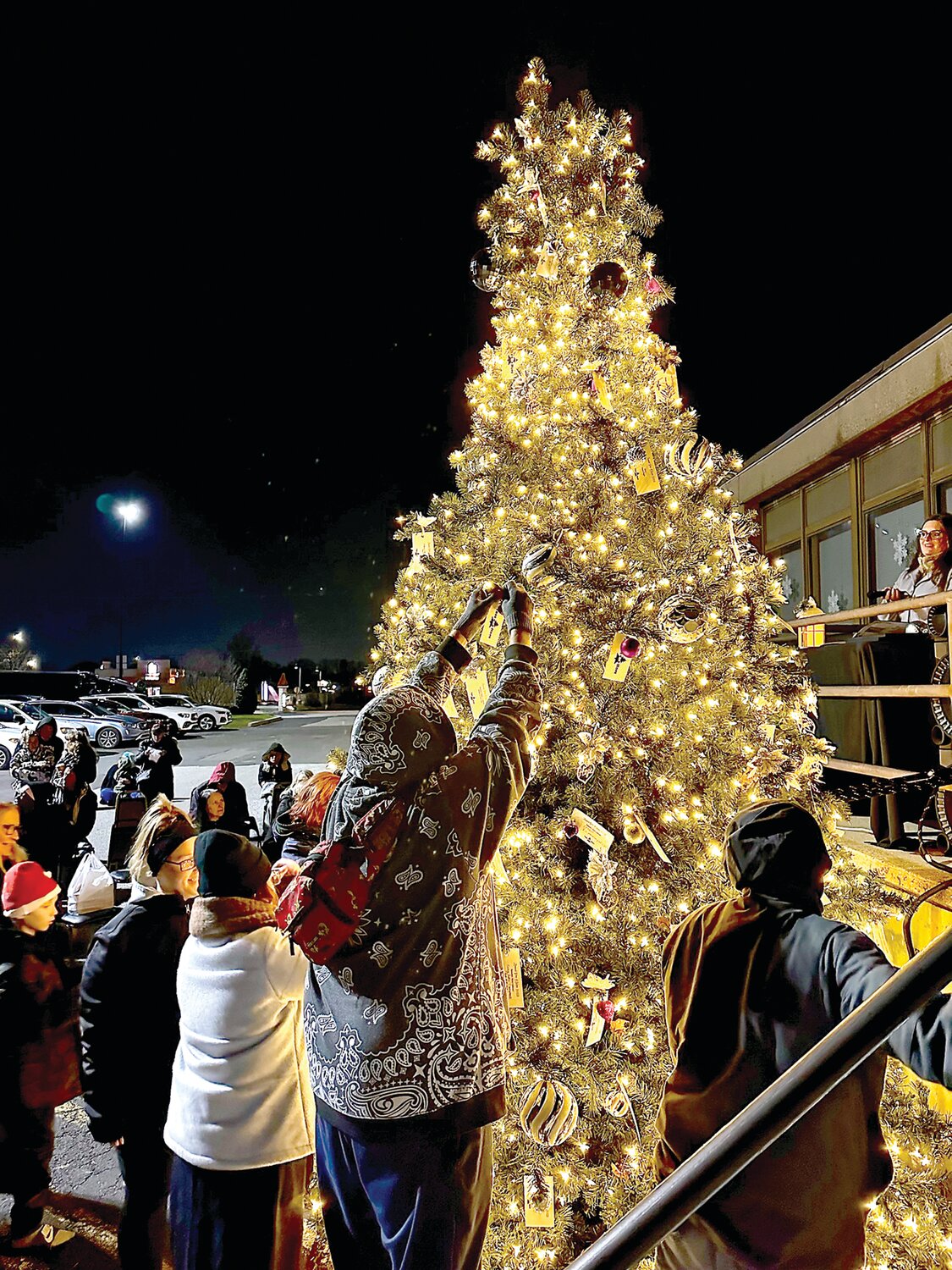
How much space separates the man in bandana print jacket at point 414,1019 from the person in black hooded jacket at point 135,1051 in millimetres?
1247

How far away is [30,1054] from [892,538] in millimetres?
9145

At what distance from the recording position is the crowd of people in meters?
1.80

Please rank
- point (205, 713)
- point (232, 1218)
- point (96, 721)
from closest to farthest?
point (232, 1218)
point (96, 721)
point (205, 713)

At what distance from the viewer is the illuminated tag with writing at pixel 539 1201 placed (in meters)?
3.20

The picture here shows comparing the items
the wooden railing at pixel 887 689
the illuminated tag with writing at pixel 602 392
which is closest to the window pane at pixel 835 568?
the wooden railing at pixel 887 689

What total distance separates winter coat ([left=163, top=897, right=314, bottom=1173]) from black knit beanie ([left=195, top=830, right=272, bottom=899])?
0.04 m

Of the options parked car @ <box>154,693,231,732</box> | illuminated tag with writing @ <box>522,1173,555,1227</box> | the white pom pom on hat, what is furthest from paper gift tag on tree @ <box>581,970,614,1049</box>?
parked car @ <box>154,693,231,732</box>

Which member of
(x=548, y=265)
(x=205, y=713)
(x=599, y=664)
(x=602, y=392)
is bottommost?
(x=205, y=713)

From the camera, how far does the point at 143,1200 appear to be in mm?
3020

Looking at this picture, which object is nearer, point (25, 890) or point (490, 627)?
point (490, 627)

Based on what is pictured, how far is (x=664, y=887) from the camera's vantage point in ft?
11.8

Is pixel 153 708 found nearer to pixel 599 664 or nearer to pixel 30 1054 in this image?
pixel 30 1054

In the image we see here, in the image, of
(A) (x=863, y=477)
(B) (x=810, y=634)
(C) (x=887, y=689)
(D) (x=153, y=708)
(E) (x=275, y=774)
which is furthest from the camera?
(D) (x=153, y=708)

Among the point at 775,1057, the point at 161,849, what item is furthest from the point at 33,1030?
the point at 775,1057
